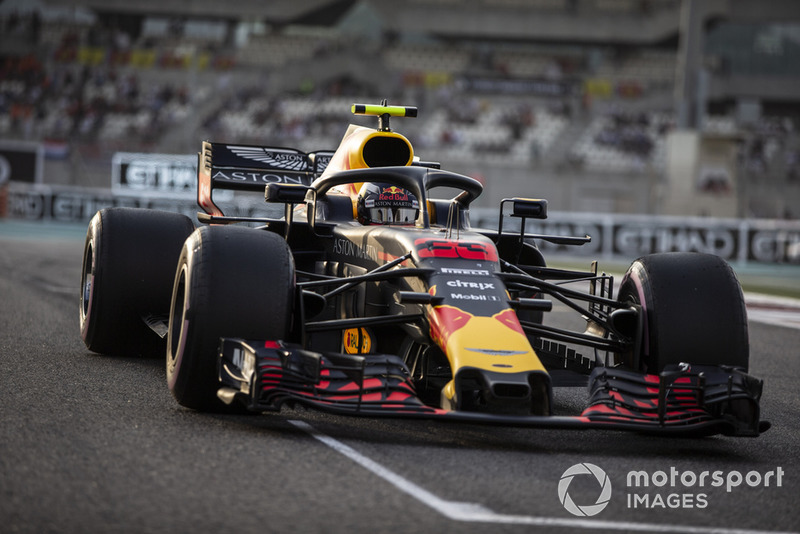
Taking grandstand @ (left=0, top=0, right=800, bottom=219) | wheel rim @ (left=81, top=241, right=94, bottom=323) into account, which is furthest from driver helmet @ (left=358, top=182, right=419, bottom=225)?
grandstand @ (left=0, top=0, right=800, bottom=219)

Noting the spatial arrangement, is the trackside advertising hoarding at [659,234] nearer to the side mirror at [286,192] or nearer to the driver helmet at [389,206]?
the driver helmet at [389,206]

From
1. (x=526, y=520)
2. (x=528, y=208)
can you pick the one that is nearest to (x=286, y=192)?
(x=528, y=208)

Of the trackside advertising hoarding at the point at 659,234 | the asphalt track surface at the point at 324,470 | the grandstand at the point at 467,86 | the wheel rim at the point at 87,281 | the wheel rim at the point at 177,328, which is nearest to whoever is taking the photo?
the asphalt track surface at the point at 324,470

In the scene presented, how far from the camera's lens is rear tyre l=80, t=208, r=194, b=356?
761 cm

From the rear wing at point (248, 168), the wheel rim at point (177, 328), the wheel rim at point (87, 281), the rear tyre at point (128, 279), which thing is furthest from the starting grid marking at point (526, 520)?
the rear wing at point (248, 168)

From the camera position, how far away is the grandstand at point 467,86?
38156 mm

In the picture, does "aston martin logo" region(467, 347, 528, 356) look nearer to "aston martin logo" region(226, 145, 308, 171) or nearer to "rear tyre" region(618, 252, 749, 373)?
"rear tyre" region(618, 252, 749, 373)

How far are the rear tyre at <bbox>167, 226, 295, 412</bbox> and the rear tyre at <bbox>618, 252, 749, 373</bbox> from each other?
79.7 inches

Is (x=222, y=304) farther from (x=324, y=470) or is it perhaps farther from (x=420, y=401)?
(x=324, y=470)

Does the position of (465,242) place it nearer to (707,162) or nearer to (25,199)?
(707,162)

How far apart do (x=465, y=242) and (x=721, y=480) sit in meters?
1.92

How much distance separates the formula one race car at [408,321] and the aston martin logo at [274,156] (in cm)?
185

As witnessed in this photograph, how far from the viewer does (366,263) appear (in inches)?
262

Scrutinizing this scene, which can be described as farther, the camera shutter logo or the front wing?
the front wing
